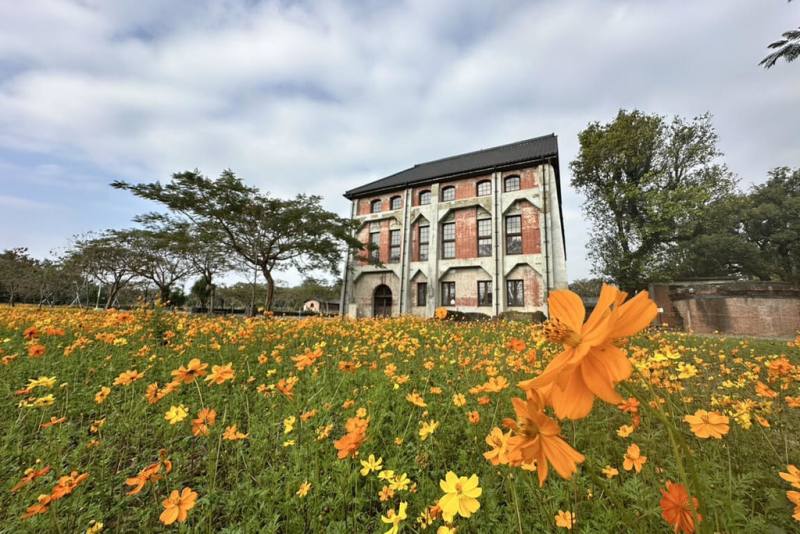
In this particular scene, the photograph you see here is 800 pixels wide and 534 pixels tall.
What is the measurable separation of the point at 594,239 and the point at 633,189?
354cm

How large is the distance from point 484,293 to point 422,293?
3811 mm

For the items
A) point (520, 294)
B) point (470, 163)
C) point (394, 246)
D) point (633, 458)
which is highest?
point (470, 163)

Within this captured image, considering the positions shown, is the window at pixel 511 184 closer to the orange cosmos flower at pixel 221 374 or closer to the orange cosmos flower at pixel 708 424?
the orange cosmos flower at pixel 708 424

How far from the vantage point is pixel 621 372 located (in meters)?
0.52

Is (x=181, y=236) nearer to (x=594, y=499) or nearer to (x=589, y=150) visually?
(x=594, y=499)

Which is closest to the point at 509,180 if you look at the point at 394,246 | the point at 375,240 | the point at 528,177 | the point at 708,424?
the point at 528,177

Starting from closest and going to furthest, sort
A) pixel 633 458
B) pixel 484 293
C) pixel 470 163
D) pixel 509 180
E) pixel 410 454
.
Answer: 1. pixel 633 458
2. pixel 410 454
3. pixel 484 293
4. pixel 509 180
5. pixel 470 163

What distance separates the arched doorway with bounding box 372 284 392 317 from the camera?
2134 centimetres

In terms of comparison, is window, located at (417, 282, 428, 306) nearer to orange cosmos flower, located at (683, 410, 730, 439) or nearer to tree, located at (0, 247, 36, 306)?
orange cosmos flower, located at (683, 410, 730, 439)

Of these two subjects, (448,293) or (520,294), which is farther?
(448,293)

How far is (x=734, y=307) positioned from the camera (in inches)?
520

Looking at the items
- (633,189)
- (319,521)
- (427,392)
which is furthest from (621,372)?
(633,189)

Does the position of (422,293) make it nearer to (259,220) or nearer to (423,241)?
(423,241)

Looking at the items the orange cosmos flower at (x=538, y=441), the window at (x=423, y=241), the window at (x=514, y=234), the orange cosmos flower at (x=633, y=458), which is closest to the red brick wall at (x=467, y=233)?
the window at (x=514, y=234)
